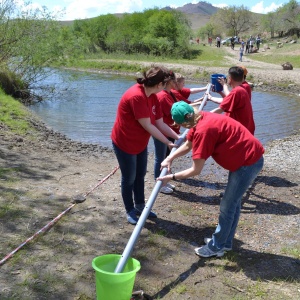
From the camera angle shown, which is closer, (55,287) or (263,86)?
(55,287)

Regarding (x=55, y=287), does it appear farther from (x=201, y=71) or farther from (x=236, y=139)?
(x=201, y=71)

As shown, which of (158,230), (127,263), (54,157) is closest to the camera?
(127,263)

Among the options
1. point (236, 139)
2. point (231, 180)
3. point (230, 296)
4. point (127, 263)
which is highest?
point (236, 139)

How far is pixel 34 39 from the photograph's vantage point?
1809 centimetres

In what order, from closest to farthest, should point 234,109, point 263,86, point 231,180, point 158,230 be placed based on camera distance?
1. point 231,180
2. point 158,230
3. point 234,109
4. point 263,86

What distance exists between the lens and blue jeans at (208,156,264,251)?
3.71 m

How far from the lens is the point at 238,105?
544 cm

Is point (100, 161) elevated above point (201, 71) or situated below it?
below

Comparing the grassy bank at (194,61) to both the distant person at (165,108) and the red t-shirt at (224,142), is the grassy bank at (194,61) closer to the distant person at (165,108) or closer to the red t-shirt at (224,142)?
the distant person at (165,108)

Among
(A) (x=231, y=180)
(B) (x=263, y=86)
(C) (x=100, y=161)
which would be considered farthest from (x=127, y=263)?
(B) (x=263, y=86)

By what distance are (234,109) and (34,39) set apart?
14921mm

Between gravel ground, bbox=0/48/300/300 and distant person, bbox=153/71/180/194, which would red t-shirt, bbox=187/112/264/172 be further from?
distant person, bbox=153/71/180/194

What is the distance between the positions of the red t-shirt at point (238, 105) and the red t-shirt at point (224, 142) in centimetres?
183

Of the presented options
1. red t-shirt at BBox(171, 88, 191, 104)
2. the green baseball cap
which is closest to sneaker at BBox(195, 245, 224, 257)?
the green baseball cap
